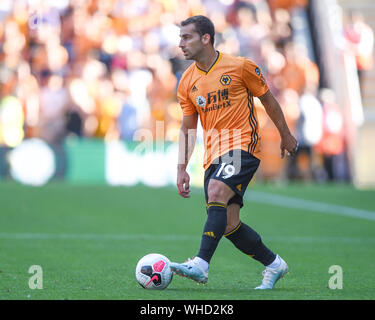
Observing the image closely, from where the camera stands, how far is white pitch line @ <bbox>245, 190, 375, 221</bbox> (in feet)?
44.3

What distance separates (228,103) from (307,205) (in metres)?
8.61

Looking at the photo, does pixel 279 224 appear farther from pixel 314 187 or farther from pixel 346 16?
pixel 346 16

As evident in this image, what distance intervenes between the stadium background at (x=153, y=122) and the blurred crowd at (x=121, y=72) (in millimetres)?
31

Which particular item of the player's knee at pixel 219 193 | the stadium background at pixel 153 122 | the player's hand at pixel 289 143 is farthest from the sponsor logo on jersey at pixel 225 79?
the stadium background at pixel 153 122

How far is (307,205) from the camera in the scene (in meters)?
14.7

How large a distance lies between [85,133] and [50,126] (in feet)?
2.83

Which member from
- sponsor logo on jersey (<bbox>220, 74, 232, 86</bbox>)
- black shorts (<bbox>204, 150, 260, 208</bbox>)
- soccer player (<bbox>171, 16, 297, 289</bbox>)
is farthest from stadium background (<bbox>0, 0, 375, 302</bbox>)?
sponsor logo on jersey (<bbox>220, 74, 232, 86</bbox>)

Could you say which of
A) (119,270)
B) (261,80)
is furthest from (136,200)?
(261,80)

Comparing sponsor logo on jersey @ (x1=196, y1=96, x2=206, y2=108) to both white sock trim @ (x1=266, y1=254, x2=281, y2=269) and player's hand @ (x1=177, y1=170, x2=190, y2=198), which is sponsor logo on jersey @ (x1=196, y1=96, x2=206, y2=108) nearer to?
player's hand @ (x1=177, y1=170, x2=190, y2=198)

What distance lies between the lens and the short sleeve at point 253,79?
20.7ft

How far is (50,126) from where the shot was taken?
18922 millimetres

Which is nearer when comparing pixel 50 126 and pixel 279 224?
pixel 279 224

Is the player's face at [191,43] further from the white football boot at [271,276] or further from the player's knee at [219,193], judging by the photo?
the white football boot at [271,276]
